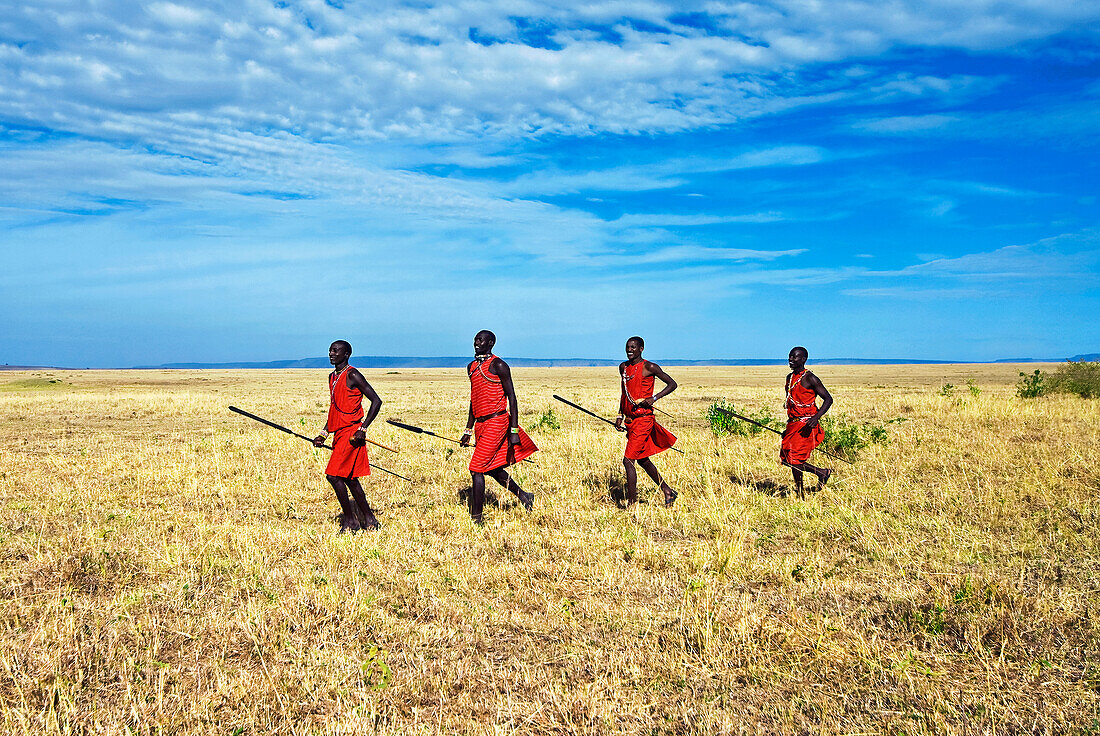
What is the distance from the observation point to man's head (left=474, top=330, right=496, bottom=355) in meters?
8.45

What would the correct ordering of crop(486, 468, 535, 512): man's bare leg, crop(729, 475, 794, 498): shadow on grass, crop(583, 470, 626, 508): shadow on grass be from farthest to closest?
crop(729, 475, 794, 498): shadow on grass < crop(583, 470, 626, 508): shadow on grass < crop(486, 468, 535, 512): man's bare leg

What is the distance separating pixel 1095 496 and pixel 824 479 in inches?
122

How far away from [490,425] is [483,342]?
93cm

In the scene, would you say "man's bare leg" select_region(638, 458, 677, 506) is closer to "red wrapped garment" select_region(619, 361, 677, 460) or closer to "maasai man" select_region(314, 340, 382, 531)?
"red wrapped garment" select_region(619, 361, 677, 460)

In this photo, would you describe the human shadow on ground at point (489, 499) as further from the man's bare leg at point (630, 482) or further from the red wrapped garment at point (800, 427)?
the red wrapped garment at point (800, 427)

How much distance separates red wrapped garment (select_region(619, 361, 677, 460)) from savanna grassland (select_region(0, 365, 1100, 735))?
706mm

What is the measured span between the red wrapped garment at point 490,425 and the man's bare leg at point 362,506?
1.18 metres

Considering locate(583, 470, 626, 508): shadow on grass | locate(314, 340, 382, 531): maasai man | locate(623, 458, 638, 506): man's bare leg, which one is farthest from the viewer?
locate(583, 470, 626, 508): shadow on grass

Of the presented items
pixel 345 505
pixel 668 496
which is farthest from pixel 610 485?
pixel 345 505

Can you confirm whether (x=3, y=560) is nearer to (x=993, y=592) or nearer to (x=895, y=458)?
(x=993, y=592)

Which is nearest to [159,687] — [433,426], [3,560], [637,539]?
[3,560]

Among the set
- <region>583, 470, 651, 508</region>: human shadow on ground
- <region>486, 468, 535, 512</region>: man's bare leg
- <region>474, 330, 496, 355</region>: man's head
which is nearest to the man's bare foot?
<region>583, 470, 651, 508</region>: human shadow on ground

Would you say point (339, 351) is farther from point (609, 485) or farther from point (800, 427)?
point (800, 427)

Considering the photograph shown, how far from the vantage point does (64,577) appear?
634 cm
